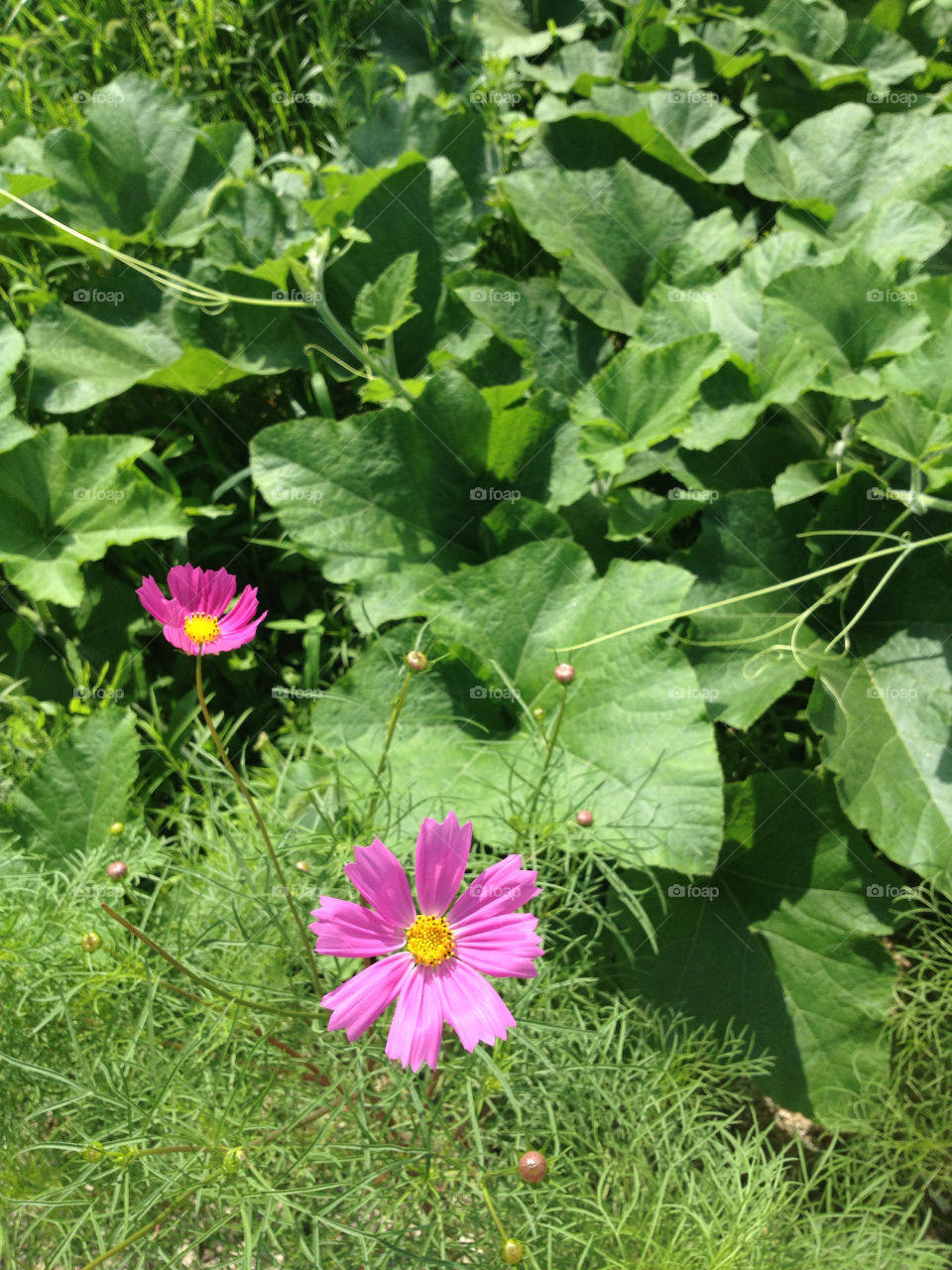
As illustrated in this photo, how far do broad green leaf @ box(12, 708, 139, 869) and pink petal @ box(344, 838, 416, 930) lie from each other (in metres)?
0.86

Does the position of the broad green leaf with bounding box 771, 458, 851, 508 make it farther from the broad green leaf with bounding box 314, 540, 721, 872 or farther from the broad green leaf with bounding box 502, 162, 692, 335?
the broad green leaf with bounding box 502, 162, 692, 335

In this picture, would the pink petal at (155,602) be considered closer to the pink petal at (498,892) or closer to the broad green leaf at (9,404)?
the pink petal at (498,892)

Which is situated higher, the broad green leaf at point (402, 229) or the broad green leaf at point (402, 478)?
the broad green leaf at point (402, 229)

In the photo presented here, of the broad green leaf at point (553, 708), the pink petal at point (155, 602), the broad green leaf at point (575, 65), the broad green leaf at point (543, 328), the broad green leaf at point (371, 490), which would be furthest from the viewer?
the broad green leaf at point (575, 65)

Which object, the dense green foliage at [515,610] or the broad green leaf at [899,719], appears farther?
the broad green leaf at [899,719]

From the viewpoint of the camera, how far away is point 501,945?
0.82 metres

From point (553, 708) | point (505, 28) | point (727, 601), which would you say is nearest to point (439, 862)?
point (553, 708)

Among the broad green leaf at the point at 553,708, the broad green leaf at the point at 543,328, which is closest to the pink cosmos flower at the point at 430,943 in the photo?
the broad green leaf at the point at 553,708

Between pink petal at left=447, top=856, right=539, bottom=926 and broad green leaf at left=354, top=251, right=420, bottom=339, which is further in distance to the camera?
broad green leaf at left=354, top=251, right=420, bottom=339

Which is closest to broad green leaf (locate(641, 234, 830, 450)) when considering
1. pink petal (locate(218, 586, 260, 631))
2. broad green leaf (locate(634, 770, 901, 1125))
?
broad green leaf (locate(634, 770, 901, 1125))

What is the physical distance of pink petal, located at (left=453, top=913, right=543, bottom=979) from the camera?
0.79 metres

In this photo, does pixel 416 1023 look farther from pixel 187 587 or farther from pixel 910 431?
pixel 910 431

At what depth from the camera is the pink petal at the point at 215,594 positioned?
1016 mm

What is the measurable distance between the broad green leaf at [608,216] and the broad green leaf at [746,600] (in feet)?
1.88
